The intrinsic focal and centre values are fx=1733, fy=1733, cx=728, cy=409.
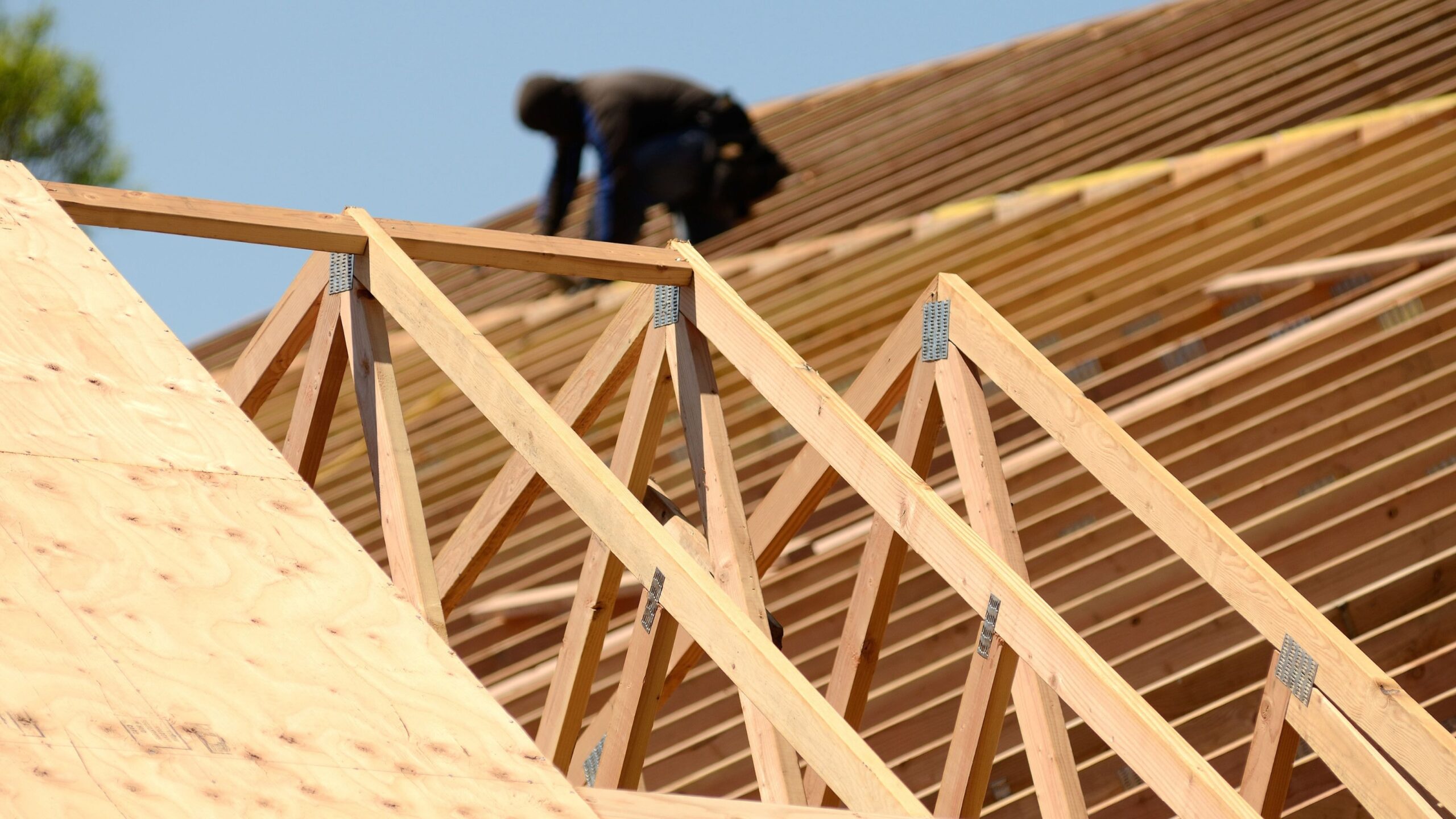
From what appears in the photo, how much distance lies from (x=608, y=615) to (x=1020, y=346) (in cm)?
112

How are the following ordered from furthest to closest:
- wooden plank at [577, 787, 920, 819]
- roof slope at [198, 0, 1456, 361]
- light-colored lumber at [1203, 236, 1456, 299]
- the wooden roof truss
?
roof slope at [198, 0, 1456, 361] < light-colored lumber at [1203, 236, 1456, 299] < the wooden roof truss < wooden plank at [577, 787, 920, 819]

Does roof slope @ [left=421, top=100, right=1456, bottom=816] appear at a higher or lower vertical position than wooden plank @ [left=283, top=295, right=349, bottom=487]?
lower

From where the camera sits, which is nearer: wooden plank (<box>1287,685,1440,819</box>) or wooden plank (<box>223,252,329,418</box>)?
wooden plank (<box>1287,685,1440,819</box>)

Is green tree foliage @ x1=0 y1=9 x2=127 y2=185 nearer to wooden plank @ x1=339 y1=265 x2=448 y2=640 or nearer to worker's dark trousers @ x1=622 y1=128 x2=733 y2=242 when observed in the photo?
worker's dark trousers @ x1=622 y1=128 x2=733 y2=242

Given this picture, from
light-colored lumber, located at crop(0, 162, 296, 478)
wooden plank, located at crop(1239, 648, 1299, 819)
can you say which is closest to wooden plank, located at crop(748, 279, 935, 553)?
wooden plank, located at crop(1239, 648, 1299, 819)

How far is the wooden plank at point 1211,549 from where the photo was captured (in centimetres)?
293

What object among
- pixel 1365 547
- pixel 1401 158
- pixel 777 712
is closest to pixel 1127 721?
pixel 777 712

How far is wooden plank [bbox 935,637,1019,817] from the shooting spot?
371 cm

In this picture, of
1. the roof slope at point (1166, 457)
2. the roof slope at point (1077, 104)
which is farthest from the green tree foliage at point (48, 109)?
the roof slope at point (1166, 457)

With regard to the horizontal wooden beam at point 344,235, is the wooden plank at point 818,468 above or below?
below

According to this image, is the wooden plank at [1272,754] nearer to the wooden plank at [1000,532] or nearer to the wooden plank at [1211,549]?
the wooden plank at [1211,549]

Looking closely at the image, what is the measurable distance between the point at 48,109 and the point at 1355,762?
2004 cm

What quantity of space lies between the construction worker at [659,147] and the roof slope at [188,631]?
24.6ft

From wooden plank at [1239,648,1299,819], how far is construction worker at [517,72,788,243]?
7.26 m
